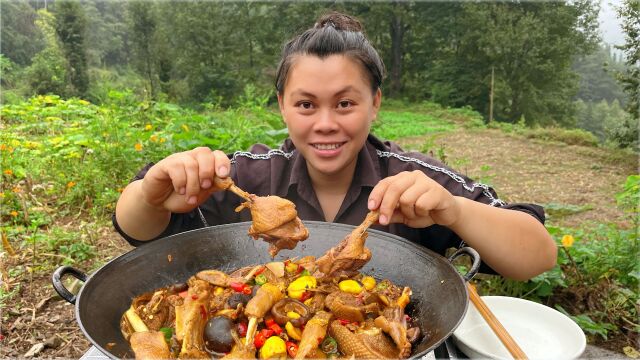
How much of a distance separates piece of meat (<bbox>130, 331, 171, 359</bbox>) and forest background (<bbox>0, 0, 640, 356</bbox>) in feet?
6.88

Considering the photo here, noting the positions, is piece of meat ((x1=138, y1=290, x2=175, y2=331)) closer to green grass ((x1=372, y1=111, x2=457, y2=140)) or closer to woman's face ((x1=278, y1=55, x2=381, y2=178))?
woman's face ((x1=278, y1=55, x2=381, y2=178))

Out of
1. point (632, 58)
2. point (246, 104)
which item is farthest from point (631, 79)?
point (246, 104)

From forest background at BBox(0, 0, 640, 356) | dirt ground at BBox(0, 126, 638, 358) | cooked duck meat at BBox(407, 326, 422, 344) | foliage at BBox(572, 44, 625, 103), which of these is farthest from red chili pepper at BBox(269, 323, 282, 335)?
foliage at BBox(572, 44, 625, 103)

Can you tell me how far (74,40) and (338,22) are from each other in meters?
25.9

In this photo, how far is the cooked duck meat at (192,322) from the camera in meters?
1.55

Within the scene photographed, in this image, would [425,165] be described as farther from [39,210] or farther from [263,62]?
[263,62]

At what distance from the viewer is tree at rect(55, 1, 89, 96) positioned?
23.7 meters

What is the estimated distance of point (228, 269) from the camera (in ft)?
7.27

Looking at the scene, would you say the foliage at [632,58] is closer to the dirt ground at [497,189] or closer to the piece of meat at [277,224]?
the dirt ground at [497,189]

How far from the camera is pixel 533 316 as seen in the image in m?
2.37

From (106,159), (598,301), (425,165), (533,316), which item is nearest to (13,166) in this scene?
(106,159)

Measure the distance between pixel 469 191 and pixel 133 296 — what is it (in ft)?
5.92

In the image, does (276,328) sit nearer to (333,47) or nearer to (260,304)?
(260,304)

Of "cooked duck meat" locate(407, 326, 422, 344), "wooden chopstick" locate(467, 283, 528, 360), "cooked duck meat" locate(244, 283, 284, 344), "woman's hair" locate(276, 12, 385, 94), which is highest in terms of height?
"woman's hair" locate(276, 12, 385, 94)
